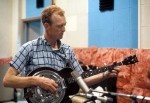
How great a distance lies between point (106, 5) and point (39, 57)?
9.66 ft

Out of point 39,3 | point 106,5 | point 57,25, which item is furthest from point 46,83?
point 39,3

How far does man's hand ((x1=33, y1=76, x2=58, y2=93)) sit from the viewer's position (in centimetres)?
201

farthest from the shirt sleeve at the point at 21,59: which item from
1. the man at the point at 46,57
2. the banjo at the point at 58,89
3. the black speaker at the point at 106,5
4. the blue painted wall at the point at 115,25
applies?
the black speaker at the point at 106,5

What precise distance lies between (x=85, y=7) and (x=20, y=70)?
3.36 m

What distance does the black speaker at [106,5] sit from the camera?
466 cm

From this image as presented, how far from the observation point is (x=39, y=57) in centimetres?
211

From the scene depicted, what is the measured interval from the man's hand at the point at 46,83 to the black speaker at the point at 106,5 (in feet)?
9.71

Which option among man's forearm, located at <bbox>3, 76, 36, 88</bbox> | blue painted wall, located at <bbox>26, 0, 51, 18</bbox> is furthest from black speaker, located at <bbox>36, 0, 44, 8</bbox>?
man's forearm, located at <bbox>3, 76, 36, 88</bbox>

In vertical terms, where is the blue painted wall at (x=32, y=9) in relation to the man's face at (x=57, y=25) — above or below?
above

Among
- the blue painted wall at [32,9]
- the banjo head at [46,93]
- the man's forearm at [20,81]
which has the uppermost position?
the blue painted wall at [32,9]

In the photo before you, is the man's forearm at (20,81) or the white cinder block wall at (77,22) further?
the white cinder block wall at (77,22)

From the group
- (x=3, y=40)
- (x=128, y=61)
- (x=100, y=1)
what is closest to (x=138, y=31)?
(x=100, y=1)

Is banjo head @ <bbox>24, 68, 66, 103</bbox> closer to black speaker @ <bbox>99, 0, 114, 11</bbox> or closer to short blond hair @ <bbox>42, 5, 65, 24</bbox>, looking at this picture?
short blond hair @ <bbox>42, 5, 65, 24</bbox>

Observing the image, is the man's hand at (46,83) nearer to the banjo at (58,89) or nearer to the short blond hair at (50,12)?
the banjo at (58,89)
